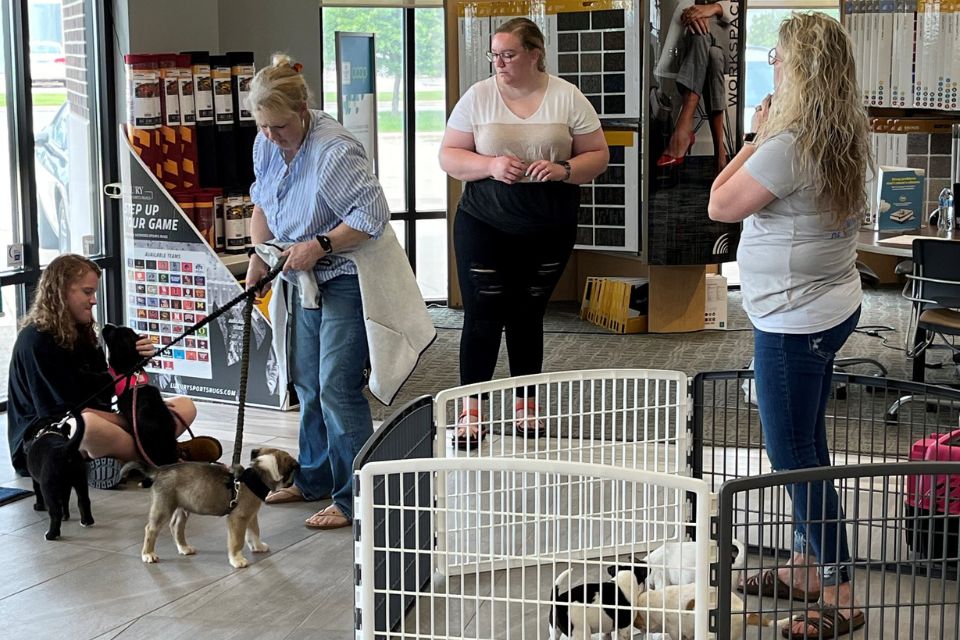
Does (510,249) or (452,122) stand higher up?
(452,122)

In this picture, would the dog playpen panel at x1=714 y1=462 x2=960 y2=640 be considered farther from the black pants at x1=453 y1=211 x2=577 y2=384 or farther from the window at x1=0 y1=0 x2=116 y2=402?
the window at x1=0 y1=0 x2=116 y2=402

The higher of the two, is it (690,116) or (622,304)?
(690,116)

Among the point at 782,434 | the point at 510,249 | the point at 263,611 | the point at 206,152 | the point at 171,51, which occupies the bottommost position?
the point at 263,611

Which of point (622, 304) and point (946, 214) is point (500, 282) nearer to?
point (946, 214)

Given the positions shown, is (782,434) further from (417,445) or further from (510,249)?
(510,249)

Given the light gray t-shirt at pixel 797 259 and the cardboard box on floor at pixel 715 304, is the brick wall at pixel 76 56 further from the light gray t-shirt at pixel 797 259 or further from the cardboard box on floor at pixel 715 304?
the light gray t-shirt at pixel 797 259

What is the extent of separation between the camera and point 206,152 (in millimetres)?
5164

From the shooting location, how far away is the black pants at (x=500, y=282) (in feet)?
14.2

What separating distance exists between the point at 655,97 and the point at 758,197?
3.86 meters

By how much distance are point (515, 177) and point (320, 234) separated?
869mm

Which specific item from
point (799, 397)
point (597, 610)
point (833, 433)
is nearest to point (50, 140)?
point (833, 433)

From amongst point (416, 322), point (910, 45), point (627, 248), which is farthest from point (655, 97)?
point (416, 322)

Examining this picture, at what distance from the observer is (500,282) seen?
435 centimetres

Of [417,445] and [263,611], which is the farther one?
[263,611]
